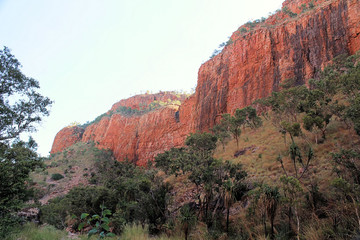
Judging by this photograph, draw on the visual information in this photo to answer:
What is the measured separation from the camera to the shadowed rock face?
79.3 feet

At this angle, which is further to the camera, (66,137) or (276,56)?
(66,137)

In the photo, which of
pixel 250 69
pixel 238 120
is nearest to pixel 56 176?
pixel 238 120

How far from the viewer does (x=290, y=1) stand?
41.2m

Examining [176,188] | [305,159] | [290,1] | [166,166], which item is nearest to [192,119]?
[166,166]

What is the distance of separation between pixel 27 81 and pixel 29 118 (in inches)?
76.6

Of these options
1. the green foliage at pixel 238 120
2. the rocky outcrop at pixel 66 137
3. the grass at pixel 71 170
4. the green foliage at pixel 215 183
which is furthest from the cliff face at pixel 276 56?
the rocky outcrop at pixel 66 137

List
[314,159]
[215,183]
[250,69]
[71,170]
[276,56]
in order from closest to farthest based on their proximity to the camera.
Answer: [215,183]
[314,159]
[276,56]
[250,69]
[71,170]

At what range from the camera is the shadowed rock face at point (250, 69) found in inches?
951

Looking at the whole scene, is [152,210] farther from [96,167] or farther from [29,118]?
[96,167]

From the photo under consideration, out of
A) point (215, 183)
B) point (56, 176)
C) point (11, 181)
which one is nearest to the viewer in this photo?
point (11, 181)

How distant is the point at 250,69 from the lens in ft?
104

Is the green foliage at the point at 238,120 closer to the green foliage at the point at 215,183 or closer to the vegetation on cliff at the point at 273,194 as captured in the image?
the vegetation on cliff at the point at 273,194

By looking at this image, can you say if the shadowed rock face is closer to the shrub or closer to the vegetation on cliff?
the vegetation on cliff

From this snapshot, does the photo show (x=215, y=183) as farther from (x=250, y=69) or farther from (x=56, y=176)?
(x=56, y=176)
